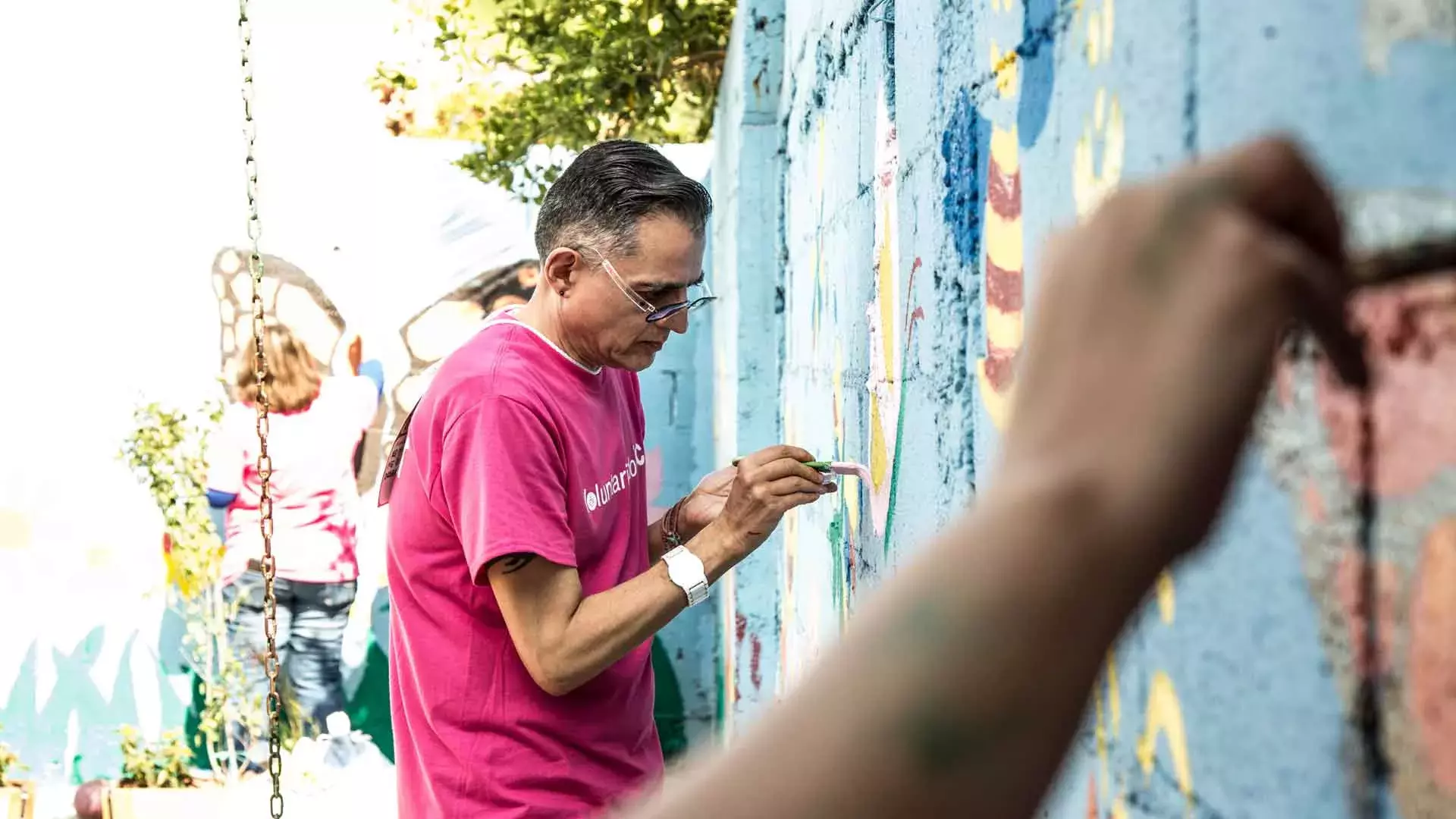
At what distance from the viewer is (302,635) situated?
5.74m

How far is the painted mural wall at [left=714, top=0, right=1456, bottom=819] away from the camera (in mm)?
578

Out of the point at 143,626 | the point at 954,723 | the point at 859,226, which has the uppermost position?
the point at 859,226

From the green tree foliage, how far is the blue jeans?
6.49 ft

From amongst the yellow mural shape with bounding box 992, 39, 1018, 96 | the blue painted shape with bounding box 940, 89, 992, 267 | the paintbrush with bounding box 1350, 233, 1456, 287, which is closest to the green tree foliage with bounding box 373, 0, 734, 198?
the blue painted shape with bounding box 940, 89, 992, 267

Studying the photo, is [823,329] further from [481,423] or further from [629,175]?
[481,423]

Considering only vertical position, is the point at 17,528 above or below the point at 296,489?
below

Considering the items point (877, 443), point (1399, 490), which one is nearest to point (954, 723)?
point (1399, 490)

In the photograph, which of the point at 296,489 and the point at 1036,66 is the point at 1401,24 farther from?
the point at 296,489

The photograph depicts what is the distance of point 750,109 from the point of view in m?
3.92

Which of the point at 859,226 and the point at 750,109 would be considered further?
the point at 750,109

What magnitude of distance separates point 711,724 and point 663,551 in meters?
3.80

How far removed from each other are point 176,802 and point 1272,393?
17.6 feet

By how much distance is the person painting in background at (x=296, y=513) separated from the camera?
5641 mm

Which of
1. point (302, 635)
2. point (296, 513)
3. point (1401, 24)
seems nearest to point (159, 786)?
point (302, 635)
